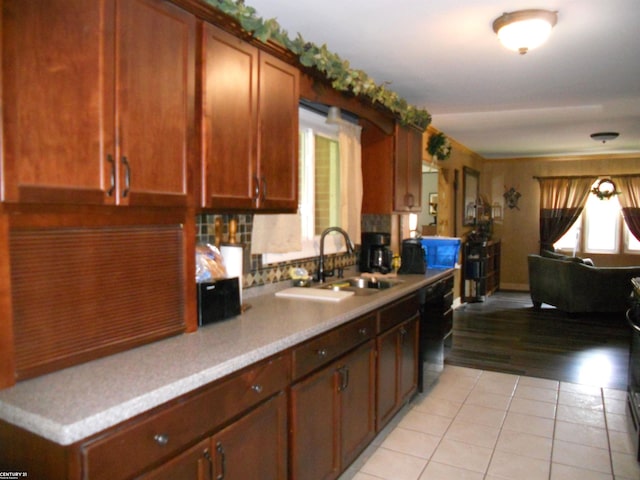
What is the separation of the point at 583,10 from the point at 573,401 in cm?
270

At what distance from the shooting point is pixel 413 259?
3898 millimetres

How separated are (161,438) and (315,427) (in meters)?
0.94

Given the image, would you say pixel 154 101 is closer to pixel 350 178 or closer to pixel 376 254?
pixel 350 178

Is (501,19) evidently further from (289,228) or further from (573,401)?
(573,401)

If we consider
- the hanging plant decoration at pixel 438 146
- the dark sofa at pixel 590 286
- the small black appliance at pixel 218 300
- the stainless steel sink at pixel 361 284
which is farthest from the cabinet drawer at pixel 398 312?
the dark sofa at pixel 590 286

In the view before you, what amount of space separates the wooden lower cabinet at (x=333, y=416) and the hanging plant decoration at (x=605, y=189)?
730 centimetres

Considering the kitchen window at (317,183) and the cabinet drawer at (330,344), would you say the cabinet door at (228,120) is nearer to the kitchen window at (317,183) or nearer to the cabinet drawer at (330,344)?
the cabinet drawer at (330,344)

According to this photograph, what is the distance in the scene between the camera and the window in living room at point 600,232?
812cm

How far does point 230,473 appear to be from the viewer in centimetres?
157

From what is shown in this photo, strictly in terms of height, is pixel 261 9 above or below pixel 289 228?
above

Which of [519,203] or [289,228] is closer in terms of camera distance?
[289,228]

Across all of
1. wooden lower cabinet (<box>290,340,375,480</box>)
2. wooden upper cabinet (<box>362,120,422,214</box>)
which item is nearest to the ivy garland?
wooden upper cabinet (<box>362,120,422,214</box>)

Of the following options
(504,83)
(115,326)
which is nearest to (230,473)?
(115,326)

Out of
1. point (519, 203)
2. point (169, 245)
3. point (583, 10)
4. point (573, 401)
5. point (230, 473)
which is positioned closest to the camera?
point (230, 473)
